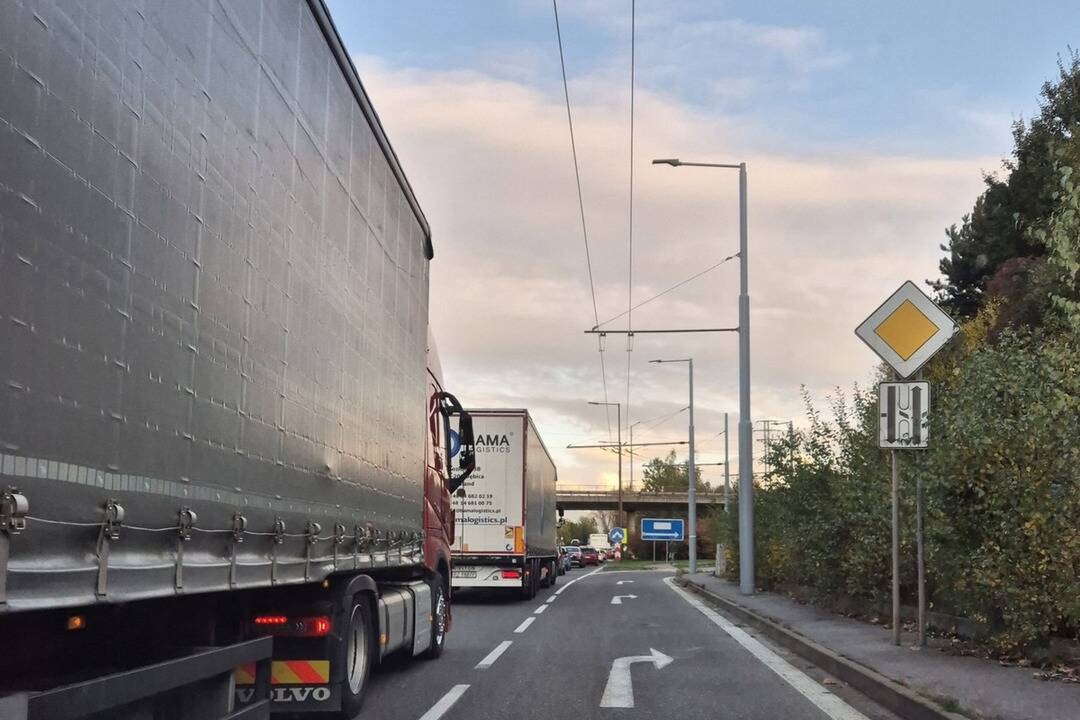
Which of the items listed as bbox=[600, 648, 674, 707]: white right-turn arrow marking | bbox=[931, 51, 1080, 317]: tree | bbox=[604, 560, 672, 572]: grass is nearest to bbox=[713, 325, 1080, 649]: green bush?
bbox=[600, 648, 674, 707]: white right-turn arrow marking

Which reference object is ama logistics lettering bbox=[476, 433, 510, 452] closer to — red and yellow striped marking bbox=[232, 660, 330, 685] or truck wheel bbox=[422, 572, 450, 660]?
truck wheel bbox=[422, 572, 450, 660]

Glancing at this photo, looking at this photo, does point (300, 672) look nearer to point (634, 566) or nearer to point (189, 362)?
point (189, 362)

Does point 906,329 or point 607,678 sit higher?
point 906,329

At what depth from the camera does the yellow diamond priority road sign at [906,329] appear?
1120 cm

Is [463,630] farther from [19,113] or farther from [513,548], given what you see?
[19,113]

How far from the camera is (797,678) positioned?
1044cm

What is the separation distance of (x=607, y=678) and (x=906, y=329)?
462cm

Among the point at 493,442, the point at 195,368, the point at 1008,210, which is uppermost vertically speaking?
the point at 1008,210

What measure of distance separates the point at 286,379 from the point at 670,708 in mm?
4306

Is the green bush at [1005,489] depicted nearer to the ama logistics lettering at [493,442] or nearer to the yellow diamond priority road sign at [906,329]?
the yellow diamond priority road sign at [906,329]

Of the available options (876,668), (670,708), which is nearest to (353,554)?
(670,708)

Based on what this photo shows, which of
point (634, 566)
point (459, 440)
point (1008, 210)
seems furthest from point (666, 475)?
point (459, 440)

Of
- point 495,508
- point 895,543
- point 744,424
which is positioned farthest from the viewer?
point 744,424

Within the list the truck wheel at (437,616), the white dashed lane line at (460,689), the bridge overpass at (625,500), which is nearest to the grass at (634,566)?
the bridge overpass at (625,500)
